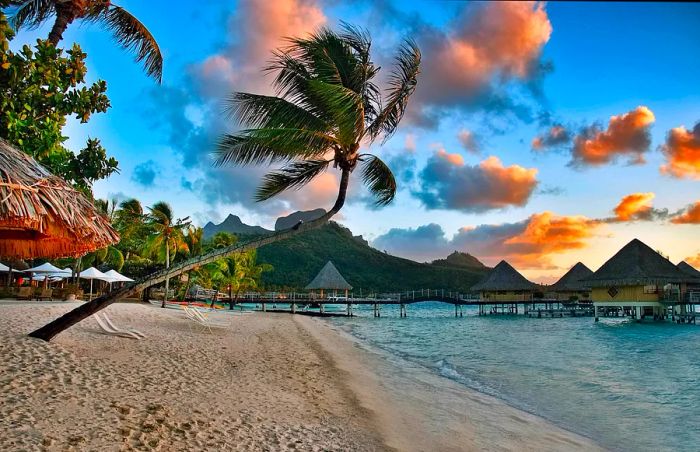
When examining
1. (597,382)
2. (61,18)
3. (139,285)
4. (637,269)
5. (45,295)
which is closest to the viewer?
(139,285)

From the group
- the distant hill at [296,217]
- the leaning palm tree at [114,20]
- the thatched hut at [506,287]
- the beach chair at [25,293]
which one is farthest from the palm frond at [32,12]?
the distant hill at [296,217]

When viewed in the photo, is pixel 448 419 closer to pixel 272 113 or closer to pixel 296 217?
pixel 272 113

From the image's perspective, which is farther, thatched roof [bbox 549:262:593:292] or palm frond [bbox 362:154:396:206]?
thatched roof [bbox 549:262:593:292]

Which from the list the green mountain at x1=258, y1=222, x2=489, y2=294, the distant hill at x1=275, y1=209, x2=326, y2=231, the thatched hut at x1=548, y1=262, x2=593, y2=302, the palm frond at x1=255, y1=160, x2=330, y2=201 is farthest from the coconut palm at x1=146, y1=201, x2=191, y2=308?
the distant hill at x1=275, y1=209, x2=326, y2=231

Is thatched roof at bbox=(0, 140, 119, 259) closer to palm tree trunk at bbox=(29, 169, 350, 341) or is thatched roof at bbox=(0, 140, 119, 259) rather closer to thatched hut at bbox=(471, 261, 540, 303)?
palm tree trunk at bbox=(29, 169, 350, 341)

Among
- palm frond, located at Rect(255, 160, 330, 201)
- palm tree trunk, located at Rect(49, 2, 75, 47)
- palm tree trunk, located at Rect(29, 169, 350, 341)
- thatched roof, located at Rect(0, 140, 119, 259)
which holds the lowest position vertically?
palm tree trunk, located at Rect(29, 169, 350, 341)

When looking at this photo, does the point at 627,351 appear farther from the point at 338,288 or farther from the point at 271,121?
the point at 338,288

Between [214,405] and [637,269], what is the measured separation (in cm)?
3390

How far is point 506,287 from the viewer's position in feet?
147

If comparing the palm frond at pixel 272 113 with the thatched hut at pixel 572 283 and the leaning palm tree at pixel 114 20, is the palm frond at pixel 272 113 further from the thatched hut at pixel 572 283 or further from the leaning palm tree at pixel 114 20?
the thatched hut at pixel 572 283

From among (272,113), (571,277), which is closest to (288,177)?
(272,113)

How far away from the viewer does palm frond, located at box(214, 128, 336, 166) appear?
24.7 feet

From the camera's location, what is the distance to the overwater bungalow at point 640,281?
31.7 meters

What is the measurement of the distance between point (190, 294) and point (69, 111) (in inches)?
1508
